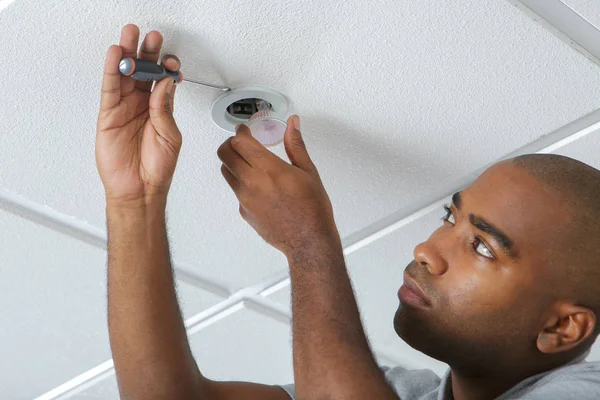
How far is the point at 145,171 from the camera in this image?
128 centimetres

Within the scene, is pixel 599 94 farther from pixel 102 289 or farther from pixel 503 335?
pixel 102 289

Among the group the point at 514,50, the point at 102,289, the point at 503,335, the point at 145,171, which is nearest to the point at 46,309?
the point at 102,289

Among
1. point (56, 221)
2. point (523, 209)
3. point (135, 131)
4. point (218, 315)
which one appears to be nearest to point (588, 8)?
point (523, 209)

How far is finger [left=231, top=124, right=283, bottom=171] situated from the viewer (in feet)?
4.05

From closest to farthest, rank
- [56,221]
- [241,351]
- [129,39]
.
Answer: [129,39] < [56,221] < [241,351]

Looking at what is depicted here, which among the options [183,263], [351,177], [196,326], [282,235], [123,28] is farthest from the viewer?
[196,326]

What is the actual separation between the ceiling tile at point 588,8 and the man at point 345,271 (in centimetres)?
22

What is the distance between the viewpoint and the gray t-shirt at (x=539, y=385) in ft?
3.79

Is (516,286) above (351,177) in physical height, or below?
below

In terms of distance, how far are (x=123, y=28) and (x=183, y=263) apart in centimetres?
61

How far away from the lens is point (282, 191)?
1222mm

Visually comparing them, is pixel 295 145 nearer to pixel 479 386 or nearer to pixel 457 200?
pixel 457 200

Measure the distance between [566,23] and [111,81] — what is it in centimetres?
56

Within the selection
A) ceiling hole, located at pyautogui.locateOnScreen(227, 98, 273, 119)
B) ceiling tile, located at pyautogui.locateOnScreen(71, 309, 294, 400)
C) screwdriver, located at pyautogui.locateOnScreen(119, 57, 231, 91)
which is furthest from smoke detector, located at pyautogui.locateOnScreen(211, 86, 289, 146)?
ceiling tile, located at pyautogui.locateOnScreen(71, 309, 294, 400)
